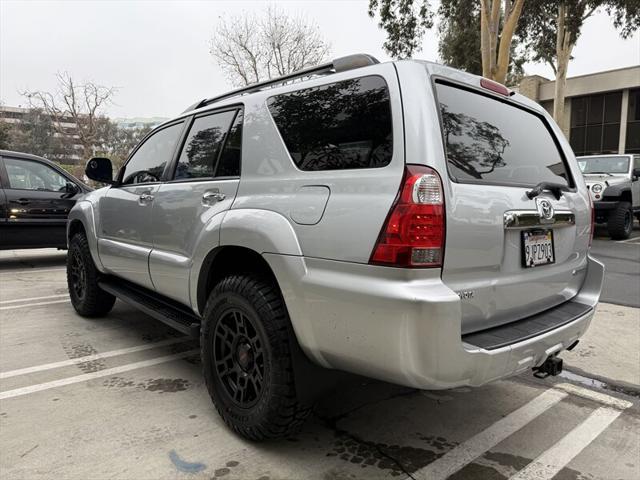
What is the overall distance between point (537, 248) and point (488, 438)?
1.07 metres

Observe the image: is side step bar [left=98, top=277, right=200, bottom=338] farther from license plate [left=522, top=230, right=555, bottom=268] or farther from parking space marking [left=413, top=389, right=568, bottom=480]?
license plate [left=522, top=230, right=555, bottom=268]

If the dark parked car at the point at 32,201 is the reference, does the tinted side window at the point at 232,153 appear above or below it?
above

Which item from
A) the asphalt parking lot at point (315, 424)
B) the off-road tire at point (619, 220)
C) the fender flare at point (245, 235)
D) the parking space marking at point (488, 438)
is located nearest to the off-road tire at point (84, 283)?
the asphalt parking lot at point (315, 424)

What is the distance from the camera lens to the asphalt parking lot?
2.28 metres

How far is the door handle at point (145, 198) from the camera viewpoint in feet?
11.4

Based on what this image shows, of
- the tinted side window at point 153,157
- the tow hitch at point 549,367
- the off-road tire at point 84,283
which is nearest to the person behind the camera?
the tow hitch at point 549,367

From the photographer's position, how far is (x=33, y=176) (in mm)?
7652

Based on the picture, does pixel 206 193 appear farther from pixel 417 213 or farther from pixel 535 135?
pixel 535 135

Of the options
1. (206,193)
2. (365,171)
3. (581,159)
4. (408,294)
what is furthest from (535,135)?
(581,159)

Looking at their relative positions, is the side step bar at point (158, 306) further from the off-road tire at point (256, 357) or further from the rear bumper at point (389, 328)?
the rear bumper at point (389, 328)

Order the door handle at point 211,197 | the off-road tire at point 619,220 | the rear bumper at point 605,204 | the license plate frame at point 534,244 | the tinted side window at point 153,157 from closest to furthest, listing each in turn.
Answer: the license plate frame at point 534,244 → the door handle at point 211,197 → the tinted side window at point 153,157 → the rear bumper at point 605,204 → the off-road tire at point 619,220

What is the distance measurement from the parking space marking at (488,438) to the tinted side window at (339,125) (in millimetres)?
1461

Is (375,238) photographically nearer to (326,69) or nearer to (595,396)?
(326,69)

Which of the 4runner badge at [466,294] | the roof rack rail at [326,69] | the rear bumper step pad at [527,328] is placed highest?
the roof rack rail at [326,69]
